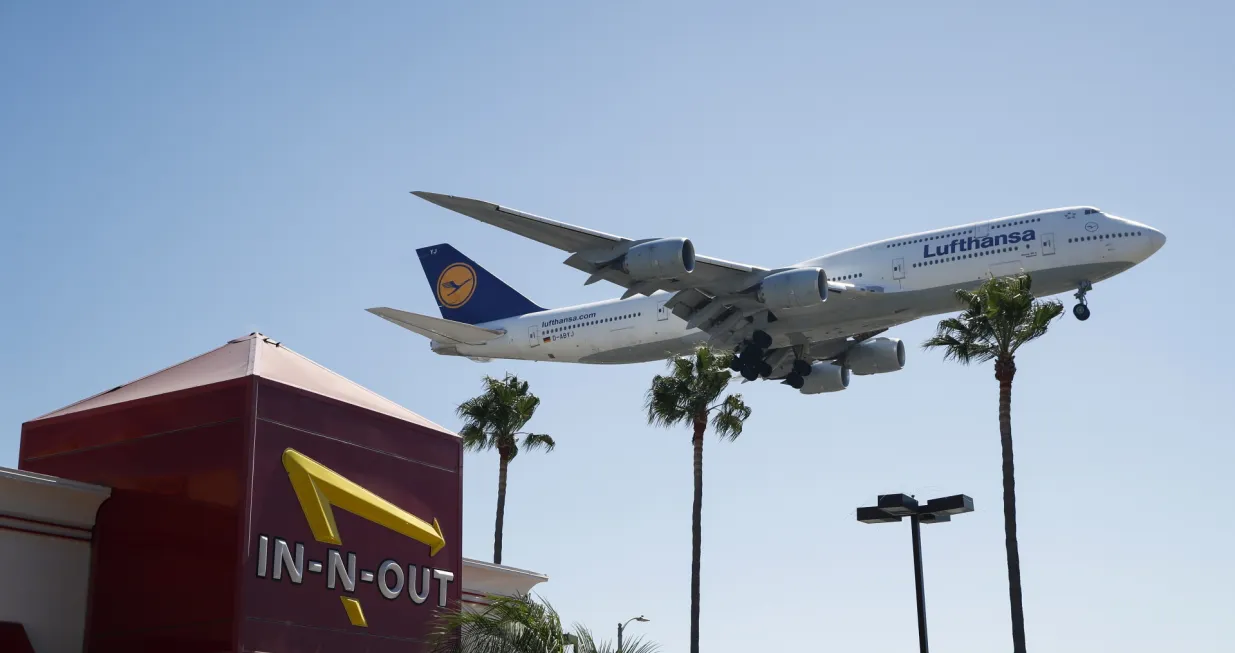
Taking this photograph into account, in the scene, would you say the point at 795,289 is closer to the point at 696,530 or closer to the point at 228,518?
the point at 696,530

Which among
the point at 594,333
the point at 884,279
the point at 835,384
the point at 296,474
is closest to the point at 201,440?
the point at 296,474

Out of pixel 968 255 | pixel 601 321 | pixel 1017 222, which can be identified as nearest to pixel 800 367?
pixel 601 321

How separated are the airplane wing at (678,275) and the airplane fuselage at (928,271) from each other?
64cm

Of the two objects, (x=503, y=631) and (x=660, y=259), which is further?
(x=660, y=259)

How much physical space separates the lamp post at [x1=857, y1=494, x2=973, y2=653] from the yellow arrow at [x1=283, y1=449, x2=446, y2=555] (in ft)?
27.6

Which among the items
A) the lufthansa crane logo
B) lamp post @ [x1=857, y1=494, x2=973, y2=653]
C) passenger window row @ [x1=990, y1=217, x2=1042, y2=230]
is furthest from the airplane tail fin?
lamp post @ [x1=857, y1=494, x2=973, y2=653]

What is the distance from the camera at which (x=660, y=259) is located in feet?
109

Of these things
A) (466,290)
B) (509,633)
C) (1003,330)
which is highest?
(466,290)

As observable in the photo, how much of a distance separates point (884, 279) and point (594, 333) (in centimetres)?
1114

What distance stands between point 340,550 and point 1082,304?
1039 inches

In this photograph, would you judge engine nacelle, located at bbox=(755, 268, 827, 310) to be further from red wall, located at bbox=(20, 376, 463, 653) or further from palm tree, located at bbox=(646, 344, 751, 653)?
red wall, located at bbox=(20, 376, 463, 653)

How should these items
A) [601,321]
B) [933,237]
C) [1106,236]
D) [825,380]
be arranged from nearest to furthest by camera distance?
[1106,236], [933,237], [601,321], [825,380]

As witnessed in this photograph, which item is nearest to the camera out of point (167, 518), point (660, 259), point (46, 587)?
point (46, 587)

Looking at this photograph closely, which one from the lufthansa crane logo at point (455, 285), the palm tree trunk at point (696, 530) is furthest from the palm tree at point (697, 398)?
the lufthansa crane logo at point (455, 285)
